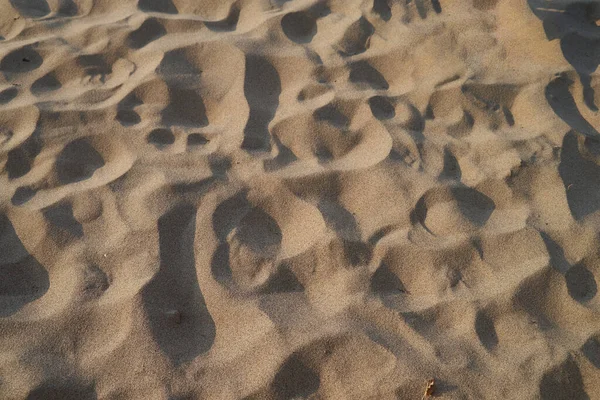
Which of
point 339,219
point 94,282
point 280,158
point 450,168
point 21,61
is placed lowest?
point 450,168

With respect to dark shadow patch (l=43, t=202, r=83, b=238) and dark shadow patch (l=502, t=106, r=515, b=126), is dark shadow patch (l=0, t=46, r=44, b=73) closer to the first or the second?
dark shadow patch (l=43, t=202, r=83, b=238)

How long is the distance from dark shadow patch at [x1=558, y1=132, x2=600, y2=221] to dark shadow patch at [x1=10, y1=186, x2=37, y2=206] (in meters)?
1.94

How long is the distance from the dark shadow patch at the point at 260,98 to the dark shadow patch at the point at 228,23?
0.30 m

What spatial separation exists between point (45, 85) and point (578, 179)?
223cm

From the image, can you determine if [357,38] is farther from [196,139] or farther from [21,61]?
[21,61]

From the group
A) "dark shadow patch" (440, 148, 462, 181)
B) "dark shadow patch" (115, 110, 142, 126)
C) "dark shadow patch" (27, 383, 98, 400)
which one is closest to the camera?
"dark shadow patch" (27, 383, 98, 400)

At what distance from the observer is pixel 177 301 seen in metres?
1.69

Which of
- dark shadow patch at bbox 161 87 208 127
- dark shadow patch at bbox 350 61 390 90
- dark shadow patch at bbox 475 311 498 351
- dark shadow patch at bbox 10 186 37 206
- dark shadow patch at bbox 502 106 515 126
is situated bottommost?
dark shadow patch at bbox 475 311 498 351

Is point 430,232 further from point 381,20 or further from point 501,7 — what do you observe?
point 501,7

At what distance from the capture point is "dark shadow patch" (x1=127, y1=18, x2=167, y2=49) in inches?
101

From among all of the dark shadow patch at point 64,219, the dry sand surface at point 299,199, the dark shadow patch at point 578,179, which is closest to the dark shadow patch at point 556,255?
the dry sand surface at point 299,199

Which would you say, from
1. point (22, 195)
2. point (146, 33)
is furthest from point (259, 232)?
point (146, 33)

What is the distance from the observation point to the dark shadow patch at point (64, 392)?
150 centimetres

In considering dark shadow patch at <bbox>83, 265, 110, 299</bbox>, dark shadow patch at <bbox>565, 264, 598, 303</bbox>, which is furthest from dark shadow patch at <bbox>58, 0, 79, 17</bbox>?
dark shadow patch at <bbox>565, 264, 598, 303</bbox>
